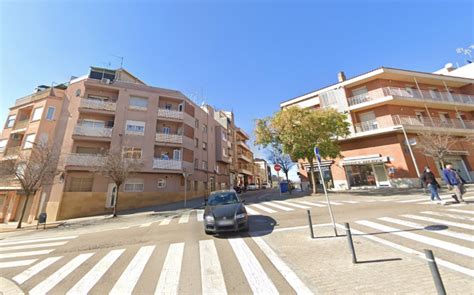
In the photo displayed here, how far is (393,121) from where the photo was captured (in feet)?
65.2

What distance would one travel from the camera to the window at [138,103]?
21844 millimetres

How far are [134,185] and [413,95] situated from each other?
3081 cm

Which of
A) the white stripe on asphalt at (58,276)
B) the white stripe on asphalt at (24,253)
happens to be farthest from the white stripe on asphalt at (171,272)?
the white stripe on asphalt at (24,253)

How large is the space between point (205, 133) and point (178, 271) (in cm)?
2615

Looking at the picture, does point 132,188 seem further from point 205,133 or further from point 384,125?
point 384,125

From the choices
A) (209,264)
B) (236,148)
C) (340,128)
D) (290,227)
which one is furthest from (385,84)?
(236,148)

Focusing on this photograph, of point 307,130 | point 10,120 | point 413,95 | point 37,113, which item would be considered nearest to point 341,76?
point 413,95

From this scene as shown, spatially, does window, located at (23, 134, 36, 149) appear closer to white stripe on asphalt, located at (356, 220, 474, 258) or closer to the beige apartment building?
the beige apartment building

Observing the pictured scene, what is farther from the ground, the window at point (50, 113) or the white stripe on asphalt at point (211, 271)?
the window at point (50, 113)

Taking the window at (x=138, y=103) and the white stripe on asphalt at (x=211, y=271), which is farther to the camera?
the window at (x=138, y=103)

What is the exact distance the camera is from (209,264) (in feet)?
15.9

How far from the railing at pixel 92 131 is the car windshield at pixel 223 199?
53.1ft

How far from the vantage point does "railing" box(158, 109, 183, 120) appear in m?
22.7

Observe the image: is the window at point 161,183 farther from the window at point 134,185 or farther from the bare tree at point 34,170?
the bare tree at point 34,170
